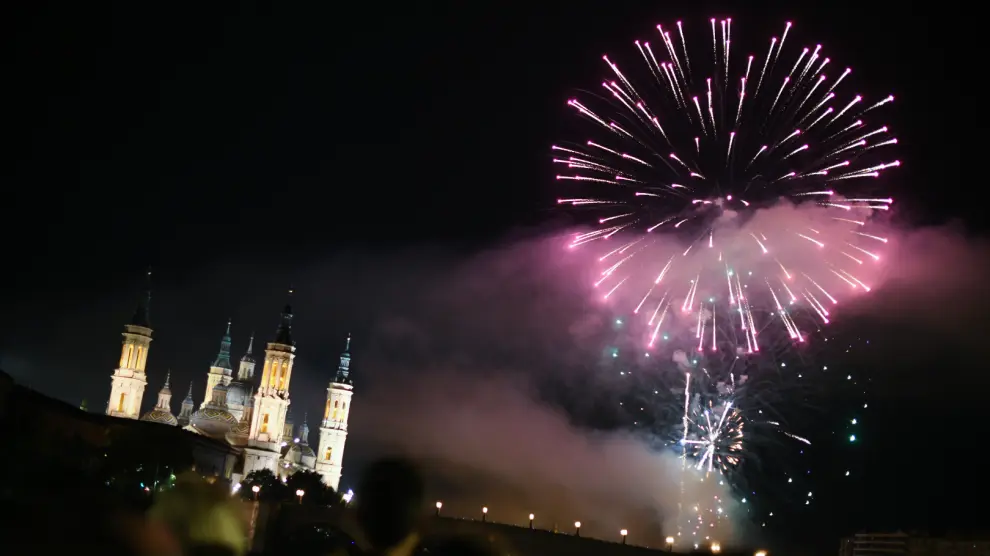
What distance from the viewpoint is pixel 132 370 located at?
402 feet

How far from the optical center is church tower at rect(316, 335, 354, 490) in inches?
5054

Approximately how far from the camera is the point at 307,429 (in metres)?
143

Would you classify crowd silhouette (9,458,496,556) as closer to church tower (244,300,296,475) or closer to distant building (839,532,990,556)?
distant building (839,532,990,556)

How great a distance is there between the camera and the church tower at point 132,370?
399 feet

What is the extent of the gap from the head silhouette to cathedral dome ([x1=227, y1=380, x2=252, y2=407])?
12789 cm

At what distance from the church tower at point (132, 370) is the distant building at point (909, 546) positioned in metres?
86.5

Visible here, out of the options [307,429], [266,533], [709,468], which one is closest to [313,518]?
[266,533]

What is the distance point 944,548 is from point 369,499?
5199 centimetres

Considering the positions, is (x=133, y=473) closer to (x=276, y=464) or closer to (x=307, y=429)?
(x=276, y=464)

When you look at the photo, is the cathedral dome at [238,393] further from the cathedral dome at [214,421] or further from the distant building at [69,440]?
the distant building at [69,440]

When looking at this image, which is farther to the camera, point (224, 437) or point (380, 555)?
point (224, 437)

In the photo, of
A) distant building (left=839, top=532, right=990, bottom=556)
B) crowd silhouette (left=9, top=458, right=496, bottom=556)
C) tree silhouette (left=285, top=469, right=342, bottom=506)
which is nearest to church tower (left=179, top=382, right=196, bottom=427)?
tree silhouette (left=285, top=469, right=342, bottom=506)

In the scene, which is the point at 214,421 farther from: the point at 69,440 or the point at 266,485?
the point at 69,440

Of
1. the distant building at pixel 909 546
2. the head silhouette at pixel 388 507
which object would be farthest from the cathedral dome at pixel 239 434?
the head silhouette at pixel 388 507
